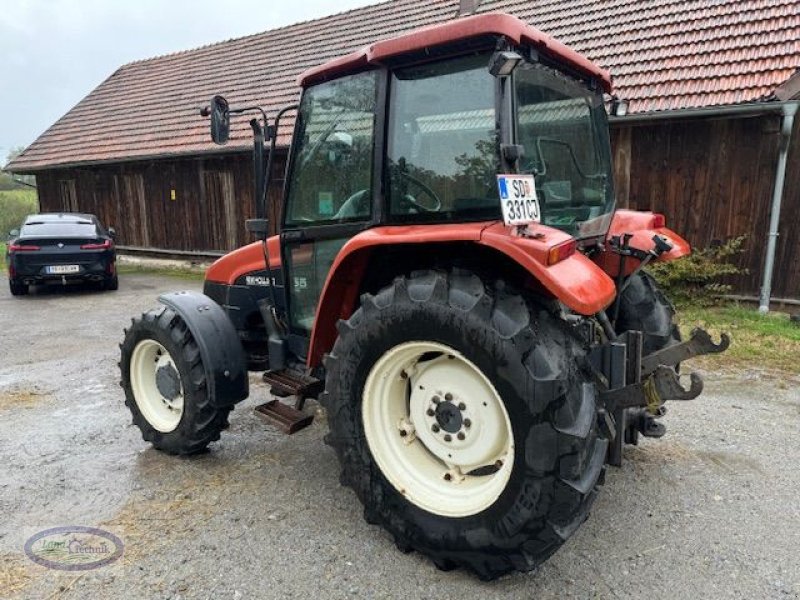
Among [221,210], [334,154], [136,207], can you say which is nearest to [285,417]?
[334,154]

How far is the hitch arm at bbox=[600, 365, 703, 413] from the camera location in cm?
228

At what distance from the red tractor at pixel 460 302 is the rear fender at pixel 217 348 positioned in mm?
11

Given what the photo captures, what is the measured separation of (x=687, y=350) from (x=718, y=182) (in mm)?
5733

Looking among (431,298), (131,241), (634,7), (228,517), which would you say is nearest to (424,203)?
(431,298)

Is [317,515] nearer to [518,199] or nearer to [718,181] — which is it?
[518,199]

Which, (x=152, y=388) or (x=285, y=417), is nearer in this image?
(x=285, y=417)

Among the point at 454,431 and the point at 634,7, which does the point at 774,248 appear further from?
the point at 454,431

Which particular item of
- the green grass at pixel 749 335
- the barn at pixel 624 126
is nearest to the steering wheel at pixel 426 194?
the barn at pixel 624 126

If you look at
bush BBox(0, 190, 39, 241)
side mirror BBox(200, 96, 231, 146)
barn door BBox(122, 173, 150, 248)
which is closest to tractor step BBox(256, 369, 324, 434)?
side mirror BBox(200, 96, 231, 146)

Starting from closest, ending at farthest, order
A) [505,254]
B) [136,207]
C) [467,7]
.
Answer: [505,254], [467,7], [136,207]

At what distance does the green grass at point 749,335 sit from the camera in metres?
5.28

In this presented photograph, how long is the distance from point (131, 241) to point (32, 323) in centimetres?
767

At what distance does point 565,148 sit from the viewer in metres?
2.84

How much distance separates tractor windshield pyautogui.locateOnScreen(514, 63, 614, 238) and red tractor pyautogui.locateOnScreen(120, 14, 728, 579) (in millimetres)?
16
